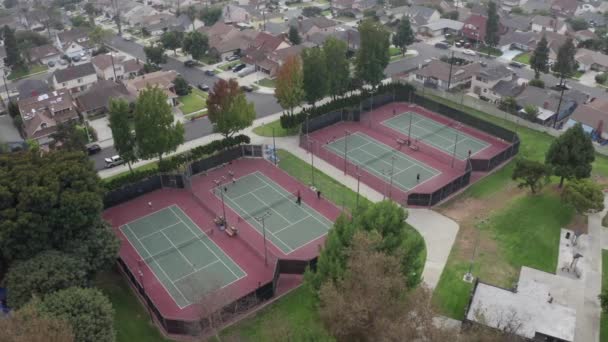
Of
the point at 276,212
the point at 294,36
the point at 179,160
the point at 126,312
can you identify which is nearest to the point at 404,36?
the point at 294,36

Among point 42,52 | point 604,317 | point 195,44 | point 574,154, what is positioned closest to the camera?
point 604,317

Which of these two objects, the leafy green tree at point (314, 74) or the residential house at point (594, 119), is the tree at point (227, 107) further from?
the residential house at point (594, 119)

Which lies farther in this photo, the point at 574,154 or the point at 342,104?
the point at 342,104

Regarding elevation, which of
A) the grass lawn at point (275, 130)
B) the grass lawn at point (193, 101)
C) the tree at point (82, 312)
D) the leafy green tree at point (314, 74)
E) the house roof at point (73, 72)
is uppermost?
the leafy green tree at point (314, 74)

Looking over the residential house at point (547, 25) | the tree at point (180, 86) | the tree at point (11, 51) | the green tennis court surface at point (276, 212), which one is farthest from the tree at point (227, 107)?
the residential house at point (547, 25)

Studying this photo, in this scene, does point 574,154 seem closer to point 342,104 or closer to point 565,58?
point 342,104

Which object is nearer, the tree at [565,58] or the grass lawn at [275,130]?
the grass lawn at [275,130]
